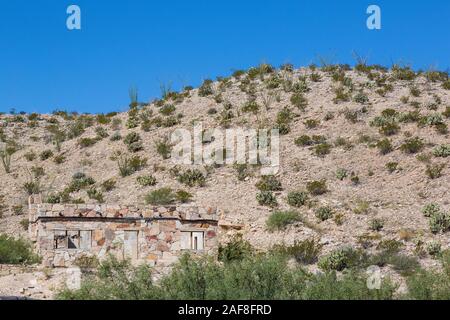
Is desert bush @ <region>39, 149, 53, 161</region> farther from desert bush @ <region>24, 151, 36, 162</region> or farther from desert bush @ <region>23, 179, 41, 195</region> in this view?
desert bush @ <region>23, 179, 41, 195</region>

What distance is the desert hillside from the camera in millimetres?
34312

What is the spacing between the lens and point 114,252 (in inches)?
1190

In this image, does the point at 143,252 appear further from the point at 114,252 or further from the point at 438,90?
the point at 438,90

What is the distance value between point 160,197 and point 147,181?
312cm

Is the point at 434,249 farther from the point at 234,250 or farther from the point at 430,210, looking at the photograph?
the point at 234,250

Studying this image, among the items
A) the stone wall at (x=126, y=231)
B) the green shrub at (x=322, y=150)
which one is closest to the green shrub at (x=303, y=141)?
the green shrub at (x=322, y=150)

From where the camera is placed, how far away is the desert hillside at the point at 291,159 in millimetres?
34312

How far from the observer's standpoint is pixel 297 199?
36.4 meters

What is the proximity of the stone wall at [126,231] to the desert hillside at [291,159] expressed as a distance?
106 inches

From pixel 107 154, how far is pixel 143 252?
1689 centimetres

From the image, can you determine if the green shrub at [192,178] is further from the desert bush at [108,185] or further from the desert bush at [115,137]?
the desert bush at [115,137]

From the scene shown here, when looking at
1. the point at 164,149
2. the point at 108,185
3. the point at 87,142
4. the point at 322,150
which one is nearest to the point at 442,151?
the point at 322,150

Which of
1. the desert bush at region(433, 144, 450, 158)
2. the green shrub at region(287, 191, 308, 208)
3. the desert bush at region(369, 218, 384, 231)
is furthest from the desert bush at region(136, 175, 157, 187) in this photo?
the desert bush at region(433, 144, 450, 158)
